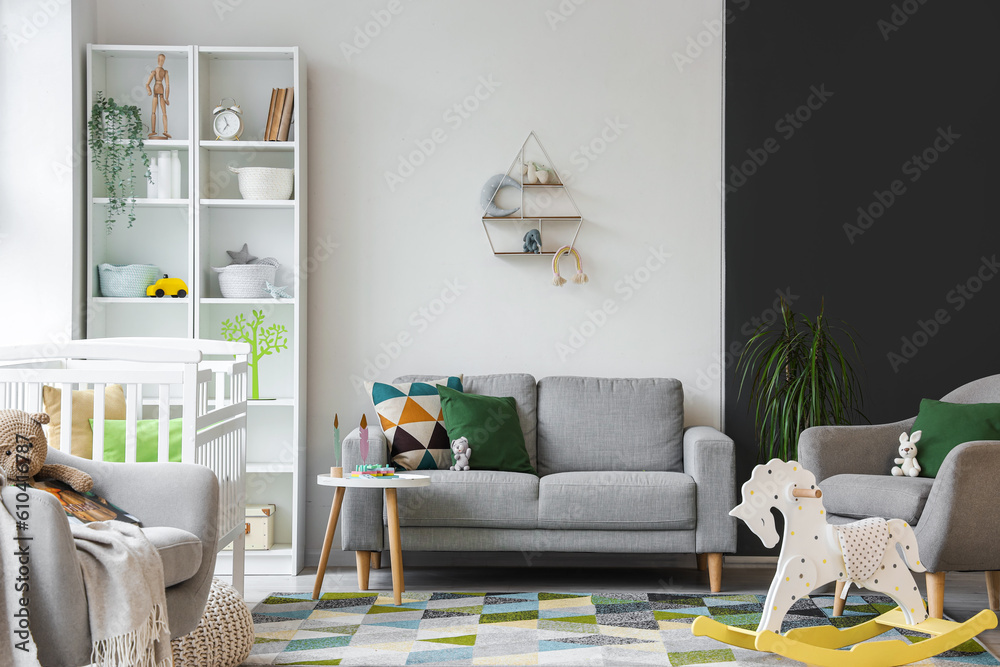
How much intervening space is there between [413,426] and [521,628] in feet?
3.43

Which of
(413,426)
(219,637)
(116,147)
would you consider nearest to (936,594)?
(413,426)

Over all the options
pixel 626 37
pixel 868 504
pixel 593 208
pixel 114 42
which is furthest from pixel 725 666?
pixel 114 42

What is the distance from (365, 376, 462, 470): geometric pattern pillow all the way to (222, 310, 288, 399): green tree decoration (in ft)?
2.06

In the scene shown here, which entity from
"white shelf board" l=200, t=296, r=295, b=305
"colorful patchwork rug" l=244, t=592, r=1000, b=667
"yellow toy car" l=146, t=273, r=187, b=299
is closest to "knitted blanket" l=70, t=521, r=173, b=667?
"colorful patchwork rug" l=244, t=592, r=1000, b=667

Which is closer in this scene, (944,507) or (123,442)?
(944,507)

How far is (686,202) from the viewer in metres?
4.12

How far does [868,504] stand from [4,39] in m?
3.90

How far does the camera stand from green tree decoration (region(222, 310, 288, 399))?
13.4 ft

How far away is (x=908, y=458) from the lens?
11.0ft

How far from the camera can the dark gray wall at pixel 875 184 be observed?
13.2 feet

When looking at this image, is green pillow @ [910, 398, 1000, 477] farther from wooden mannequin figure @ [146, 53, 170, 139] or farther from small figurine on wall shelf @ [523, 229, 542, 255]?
wooden mannequin figure @ [146, 53, 170, 139]

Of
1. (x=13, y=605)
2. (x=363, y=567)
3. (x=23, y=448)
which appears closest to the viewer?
(x=13, y=605)

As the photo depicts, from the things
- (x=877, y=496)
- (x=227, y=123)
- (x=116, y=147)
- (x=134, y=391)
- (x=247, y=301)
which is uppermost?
(x=227, y=123)

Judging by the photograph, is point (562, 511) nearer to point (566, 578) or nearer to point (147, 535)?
point (566, 578)
